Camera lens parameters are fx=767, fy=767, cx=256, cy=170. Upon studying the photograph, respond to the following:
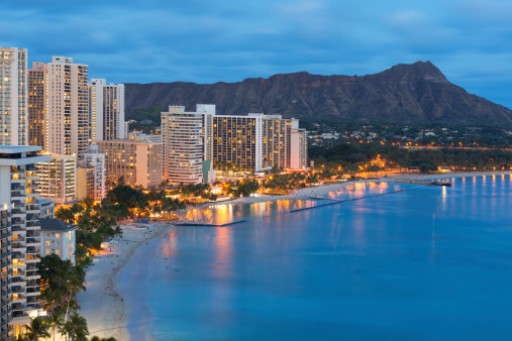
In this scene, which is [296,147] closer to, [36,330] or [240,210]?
[240,210]

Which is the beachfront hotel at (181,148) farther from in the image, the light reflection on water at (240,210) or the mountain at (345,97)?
the mountain at (345,97)

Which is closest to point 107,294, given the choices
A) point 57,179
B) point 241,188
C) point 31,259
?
point 31,259

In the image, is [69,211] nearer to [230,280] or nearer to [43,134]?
[230,280]

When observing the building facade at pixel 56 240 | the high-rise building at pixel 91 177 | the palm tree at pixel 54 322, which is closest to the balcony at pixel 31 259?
the palm tree at pixel 54 322

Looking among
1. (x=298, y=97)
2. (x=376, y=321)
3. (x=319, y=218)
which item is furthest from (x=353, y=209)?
(x=298, y=97)

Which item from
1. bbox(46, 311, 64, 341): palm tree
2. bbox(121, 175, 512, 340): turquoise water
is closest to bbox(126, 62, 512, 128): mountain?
bbox(121, 175, 512, 340): turquoise water
